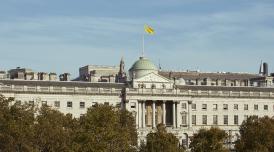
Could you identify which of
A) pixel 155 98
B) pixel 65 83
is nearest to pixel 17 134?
pixel 65 83

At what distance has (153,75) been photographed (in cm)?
18612

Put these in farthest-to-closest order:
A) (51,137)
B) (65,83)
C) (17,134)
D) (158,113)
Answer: (158,113), (65,83), (51,137), (17,134)

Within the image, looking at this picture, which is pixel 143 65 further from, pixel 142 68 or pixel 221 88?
pixel 221 88

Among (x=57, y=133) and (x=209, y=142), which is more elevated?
(x=57, y=133)

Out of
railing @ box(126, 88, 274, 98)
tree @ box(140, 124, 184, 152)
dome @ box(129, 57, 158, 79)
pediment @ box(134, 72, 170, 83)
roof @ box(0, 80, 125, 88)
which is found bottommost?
tree @ box(140, 124, 184, 152)

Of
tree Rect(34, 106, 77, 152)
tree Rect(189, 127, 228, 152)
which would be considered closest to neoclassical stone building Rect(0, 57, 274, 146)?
tree Rect(189, 127, 228, 152)

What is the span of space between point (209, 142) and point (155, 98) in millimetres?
50323

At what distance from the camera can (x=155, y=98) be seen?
7264 inches

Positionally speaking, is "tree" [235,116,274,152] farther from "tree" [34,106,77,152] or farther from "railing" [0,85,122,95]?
"railing" [0,85,122,95]

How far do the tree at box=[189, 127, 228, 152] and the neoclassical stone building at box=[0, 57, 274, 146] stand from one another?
33990mm

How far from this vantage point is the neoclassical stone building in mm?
176875

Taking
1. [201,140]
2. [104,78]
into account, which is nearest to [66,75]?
[104,78]

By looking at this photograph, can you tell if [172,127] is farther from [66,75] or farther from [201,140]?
[201,140]

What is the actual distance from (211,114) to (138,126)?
2032 centimetres
